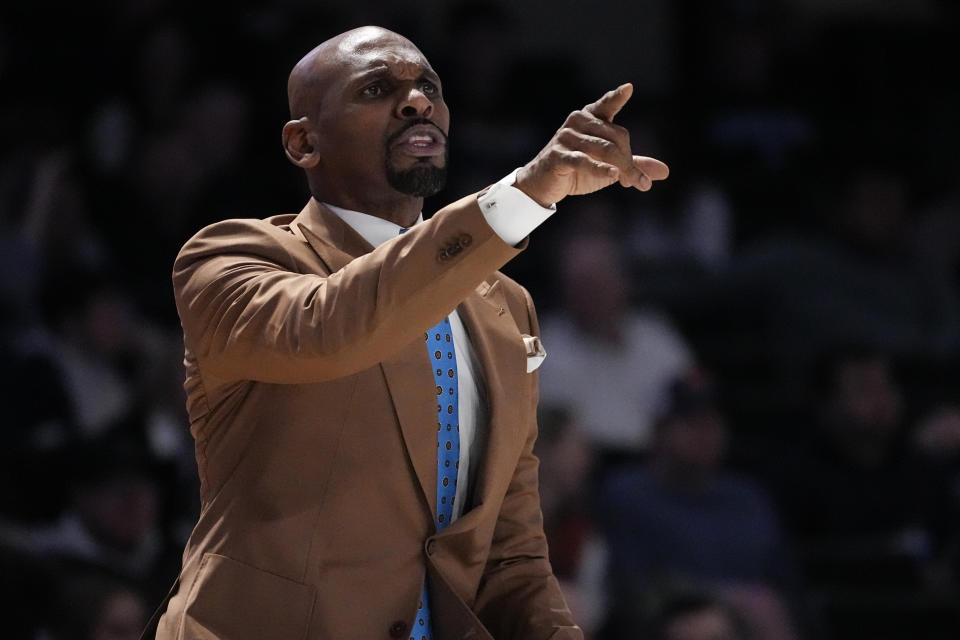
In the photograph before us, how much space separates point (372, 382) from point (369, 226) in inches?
12.5

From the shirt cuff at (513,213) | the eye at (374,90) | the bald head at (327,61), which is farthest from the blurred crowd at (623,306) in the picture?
the shirt cuff at (513,213)

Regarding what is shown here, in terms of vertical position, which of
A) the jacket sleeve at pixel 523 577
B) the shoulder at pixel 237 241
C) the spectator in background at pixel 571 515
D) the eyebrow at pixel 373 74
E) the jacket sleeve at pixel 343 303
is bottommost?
the spectator in background at pixel 571 515

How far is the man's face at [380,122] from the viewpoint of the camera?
102 inches

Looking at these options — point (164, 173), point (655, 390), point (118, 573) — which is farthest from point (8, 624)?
point (655, 390)

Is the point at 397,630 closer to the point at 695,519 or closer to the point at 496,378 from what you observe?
the point at 496,378

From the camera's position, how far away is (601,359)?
6.37 m

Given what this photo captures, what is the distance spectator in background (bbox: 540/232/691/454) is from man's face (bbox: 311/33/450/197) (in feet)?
12.0

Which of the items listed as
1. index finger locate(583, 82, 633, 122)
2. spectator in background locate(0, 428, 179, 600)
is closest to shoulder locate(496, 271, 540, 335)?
index finger locate(583, 82, 633, 122)

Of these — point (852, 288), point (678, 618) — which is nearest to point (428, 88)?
point (678, 618)

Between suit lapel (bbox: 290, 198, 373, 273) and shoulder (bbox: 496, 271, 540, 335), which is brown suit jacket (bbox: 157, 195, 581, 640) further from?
shoulder (bbox: 496, 271, 540, 335)

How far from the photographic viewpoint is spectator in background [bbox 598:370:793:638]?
5672 mm

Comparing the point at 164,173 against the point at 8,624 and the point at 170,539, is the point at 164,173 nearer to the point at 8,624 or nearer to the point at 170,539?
the point at 170,539

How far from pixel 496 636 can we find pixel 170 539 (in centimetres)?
238

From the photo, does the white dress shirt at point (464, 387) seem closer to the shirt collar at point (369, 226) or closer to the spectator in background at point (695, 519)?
the shirt collar at point (369, 226)
